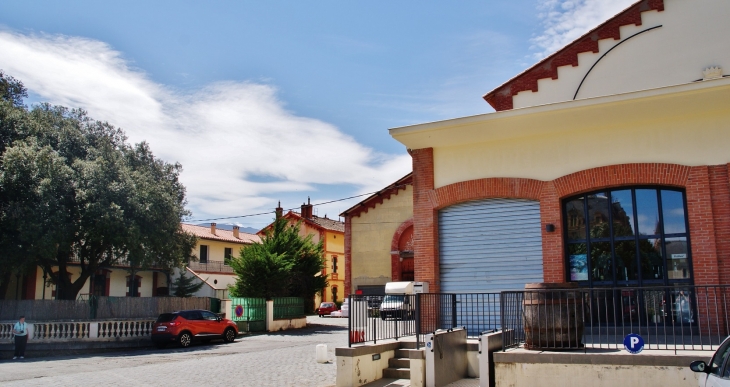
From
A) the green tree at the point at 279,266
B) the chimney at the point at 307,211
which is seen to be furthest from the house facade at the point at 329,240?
the green tree at the point at 279,266

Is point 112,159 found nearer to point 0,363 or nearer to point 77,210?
point 77,210

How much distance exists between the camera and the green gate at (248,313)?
99.7ft

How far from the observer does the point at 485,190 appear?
13.8 meters

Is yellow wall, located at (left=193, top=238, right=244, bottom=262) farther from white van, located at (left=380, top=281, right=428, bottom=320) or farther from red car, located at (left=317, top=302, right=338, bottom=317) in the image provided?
white van, located at (left=380, top=281, right=428, bottom=320)

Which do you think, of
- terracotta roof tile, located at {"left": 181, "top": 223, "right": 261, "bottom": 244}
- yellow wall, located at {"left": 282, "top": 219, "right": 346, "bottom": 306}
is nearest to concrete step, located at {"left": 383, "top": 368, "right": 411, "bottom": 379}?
terracotta roof tile, located at {"left": 181, "top": 223, "right": 261, "bottom": 244}

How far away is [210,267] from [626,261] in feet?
145

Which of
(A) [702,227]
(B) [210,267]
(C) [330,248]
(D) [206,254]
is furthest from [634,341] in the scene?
(C) [330,248]

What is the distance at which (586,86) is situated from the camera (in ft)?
52.8

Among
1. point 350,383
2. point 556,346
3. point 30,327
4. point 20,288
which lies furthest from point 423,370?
point 20,288

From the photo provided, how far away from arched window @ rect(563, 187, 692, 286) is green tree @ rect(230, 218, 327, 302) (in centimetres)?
2094

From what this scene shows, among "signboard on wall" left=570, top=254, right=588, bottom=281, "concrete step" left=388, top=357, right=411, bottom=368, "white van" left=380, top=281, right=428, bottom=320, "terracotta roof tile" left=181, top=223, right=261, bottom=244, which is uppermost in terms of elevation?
"terracotta roof tile" left=181, top=223, right=261, bottom=244

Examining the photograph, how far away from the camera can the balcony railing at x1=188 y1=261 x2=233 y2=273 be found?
5080cm

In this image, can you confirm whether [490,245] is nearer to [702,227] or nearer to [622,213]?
[622,213]

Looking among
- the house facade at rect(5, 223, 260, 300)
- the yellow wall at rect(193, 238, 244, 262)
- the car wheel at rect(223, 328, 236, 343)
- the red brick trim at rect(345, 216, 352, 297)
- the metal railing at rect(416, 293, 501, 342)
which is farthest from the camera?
the yellow wall at rect(193, 238, 244, 262)
